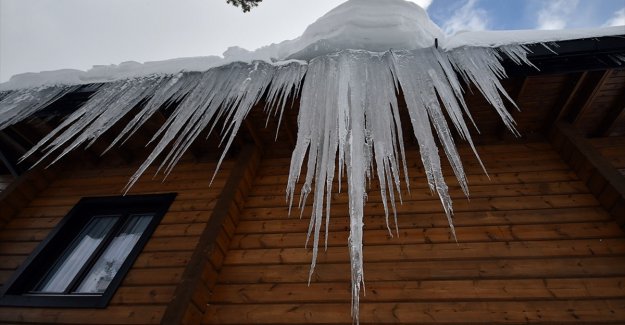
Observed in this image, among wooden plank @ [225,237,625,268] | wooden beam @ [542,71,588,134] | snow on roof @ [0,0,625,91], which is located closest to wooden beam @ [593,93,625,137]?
wooden beam @ [542,71,588,134]

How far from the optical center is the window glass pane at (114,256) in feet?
8.42

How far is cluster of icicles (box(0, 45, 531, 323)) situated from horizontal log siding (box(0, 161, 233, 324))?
2.67ft

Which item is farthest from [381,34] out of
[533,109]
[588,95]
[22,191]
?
[22,191]

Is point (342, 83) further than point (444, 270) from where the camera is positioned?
No

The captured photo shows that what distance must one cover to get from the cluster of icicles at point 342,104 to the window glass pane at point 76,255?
3.39 ft

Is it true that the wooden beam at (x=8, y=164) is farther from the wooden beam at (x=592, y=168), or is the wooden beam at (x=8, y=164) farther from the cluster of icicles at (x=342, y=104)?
the wooden beam at (x=592, y=168)

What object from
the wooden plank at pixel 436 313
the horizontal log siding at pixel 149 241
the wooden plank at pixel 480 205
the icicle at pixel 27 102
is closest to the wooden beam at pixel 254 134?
the horizontal log siding at pixel 149 241

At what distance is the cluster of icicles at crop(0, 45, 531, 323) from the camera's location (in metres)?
1.43

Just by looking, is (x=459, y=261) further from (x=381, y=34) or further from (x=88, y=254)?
(x=88, y=254)

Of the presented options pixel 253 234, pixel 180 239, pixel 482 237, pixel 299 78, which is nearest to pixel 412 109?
pixel 299 78

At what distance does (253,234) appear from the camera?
264cm

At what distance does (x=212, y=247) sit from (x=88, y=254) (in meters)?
1.27

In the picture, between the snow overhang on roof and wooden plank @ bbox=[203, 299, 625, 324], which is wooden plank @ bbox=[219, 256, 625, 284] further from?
the snow overhang on roof

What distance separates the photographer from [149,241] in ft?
8.83
